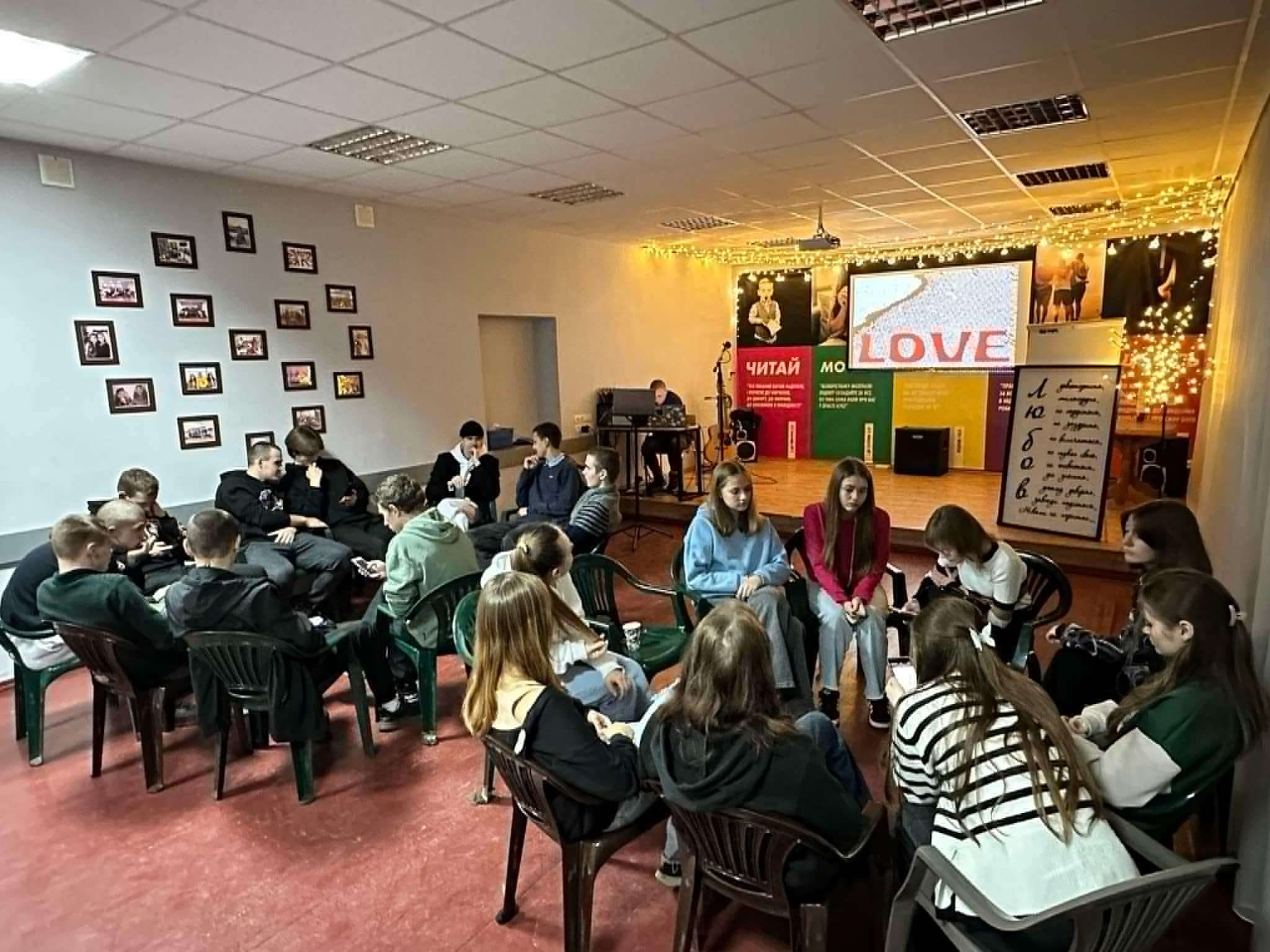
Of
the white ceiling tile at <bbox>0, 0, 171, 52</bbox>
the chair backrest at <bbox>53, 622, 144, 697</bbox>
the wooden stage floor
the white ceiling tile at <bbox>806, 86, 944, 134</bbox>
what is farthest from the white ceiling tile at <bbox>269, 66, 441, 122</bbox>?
the wooden stage floor

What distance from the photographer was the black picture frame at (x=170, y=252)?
451 cm

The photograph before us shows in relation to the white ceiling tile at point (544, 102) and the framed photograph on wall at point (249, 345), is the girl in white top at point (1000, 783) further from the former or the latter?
the framed photograph on wall at point (249, 345)

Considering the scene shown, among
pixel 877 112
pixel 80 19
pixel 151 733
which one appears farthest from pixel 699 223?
pixel 151 733

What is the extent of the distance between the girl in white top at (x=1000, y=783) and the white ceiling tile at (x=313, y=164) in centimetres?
435

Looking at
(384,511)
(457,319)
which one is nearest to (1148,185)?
(457,319)

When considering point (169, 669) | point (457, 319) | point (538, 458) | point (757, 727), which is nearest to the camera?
point (757, 727)

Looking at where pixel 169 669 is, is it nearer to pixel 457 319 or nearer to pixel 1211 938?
pixel 1211 938

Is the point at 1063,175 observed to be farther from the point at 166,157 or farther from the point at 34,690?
the point at 34,690

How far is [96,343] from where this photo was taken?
429cm

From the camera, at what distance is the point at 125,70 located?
306 cm

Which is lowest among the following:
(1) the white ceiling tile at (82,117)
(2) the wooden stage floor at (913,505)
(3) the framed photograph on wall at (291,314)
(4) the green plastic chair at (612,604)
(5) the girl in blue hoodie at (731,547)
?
(2) the wooden stage floor at (913,505)

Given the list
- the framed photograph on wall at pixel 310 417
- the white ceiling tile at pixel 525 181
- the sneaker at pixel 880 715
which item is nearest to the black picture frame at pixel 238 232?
the framed photograph on wall at pixel 310 417

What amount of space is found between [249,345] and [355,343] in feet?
2.67

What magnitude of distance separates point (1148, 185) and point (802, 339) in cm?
455
